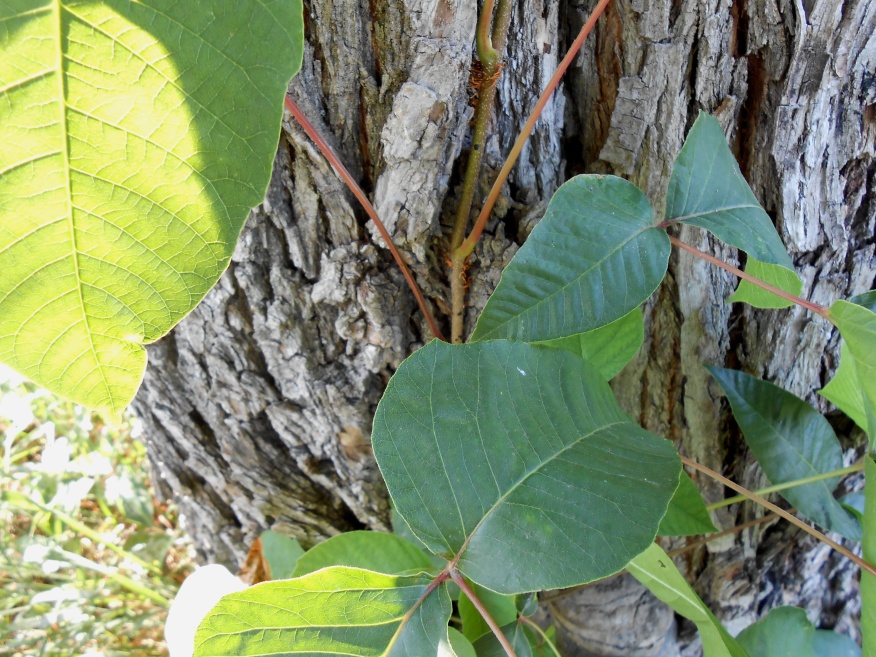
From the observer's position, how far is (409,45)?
70 cm

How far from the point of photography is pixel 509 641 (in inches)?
32.3

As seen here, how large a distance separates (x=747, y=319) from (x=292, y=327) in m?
0.65

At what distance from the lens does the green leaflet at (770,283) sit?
69 centimetres

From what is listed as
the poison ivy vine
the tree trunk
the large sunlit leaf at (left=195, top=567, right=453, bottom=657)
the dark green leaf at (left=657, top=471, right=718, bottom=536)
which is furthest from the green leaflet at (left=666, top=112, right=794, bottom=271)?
the large sunlit leaf at (left=195, top=567, right=453, bottom=657)

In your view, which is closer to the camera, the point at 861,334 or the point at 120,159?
the point at 120,159

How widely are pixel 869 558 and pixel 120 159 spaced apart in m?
0.82

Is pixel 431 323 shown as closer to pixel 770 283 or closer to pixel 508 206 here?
pixel 508 206

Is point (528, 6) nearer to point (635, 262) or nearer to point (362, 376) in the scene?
point (635, 262)

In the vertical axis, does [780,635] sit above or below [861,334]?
below

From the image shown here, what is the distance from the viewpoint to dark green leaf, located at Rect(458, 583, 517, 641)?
817 millimetres

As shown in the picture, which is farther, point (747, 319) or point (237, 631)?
point (747, 319)

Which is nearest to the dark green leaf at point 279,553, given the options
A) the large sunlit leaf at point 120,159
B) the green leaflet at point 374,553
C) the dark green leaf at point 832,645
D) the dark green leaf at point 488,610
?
the green leaflet at point 374,553

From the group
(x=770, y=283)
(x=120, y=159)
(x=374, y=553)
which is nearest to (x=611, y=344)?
(x=770, y=283)

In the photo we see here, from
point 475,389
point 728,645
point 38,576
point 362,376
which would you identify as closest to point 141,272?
point 475,389
